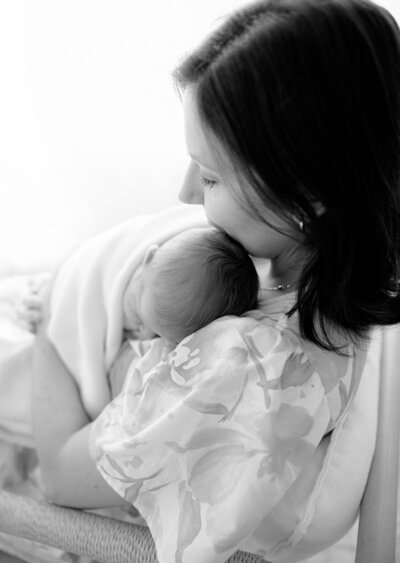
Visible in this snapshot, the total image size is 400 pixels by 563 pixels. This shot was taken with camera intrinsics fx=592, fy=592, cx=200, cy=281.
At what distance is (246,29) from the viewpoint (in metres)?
0.59

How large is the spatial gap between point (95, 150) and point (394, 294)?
84cm

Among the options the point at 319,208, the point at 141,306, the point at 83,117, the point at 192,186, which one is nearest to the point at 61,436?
the point at 141,306

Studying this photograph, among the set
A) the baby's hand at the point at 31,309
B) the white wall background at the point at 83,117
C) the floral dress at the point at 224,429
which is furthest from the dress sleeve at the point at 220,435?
the white wall background at the point at 83,117

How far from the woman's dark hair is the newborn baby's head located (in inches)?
7.3

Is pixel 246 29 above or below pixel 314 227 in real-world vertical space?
above

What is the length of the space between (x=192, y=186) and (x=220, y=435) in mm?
326

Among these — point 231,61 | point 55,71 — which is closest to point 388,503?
point 231,61

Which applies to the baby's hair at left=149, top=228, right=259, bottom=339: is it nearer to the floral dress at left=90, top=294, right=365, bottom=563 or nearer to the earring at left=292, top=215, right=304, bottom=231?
the floral dress at left=90, top=294, right=365, bottom=563

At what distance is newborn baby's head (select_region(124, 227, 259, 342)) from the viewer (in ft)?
2.75

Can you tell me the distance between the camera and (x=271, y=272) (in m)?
0.93

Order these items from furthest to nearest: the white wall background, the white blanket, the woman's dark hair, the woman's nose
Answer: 1. the white wall background
2. the white blanket
3. the woman's nose
4. the woman's dark hair

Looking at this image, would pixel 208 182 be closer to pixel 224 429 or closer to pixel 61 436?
pixel 224 429

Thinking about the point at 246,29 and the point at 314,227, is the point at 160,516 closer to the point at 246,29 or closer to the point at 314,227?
the point at 314,227

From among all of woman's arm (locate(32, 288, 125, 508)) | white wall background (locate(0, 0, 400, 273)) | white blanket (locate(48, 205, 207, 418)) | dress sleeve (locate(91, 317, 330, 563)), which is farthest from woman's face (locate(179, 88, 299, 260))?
white wall background (locate(0, 0, 400, 273))
